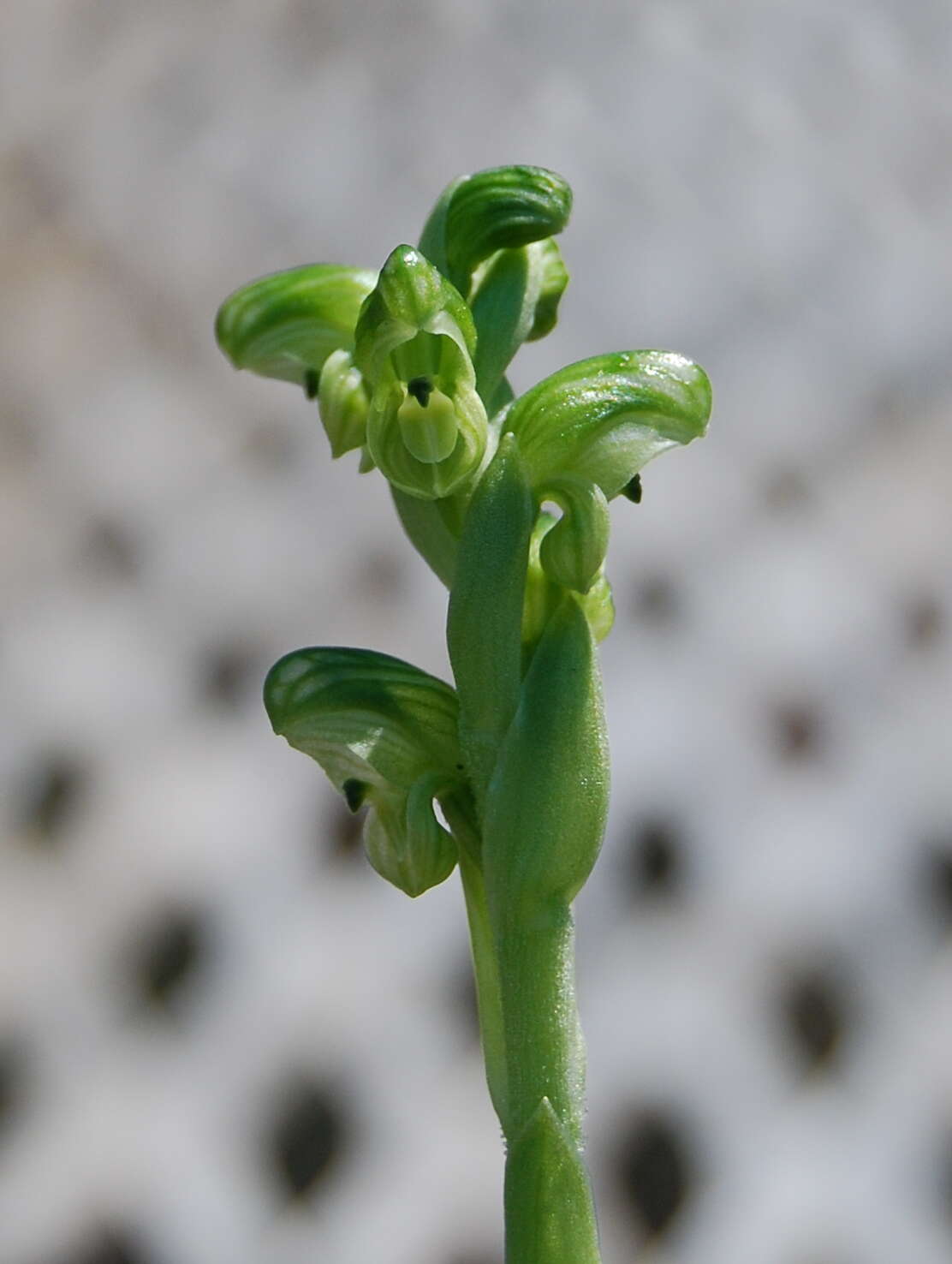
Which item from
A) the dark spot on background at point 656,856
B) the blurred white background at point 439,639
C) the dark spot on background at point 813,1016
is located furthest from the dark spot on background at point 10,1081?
the dark spot on background at point 813,1016

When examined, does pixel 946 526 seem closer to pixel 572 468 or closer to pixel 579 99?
pixel 579 99

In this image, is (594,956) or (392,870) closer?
(392,870)

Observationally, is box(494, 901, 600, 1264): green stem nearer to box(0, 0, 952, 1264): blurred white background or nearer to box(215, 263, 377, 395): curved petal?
box(215, 263, 377, 395): curved petal

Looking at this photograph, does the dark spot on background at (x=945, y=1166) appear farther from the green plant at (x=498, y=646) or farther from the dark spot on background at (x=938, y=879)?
the green plant at (x=498, y=646)

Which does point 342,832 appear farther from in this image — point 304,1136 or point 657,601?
point 657,601

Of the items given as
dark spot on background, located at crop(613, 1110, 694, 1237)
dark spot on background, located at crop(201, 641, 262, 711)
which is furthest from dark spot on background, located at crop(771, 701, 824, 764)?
dark spot on background, located at crop(201, 641, 262, 711)

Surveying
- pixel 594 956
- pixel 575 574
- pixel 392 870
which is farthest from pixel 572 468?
pixel 594 956
